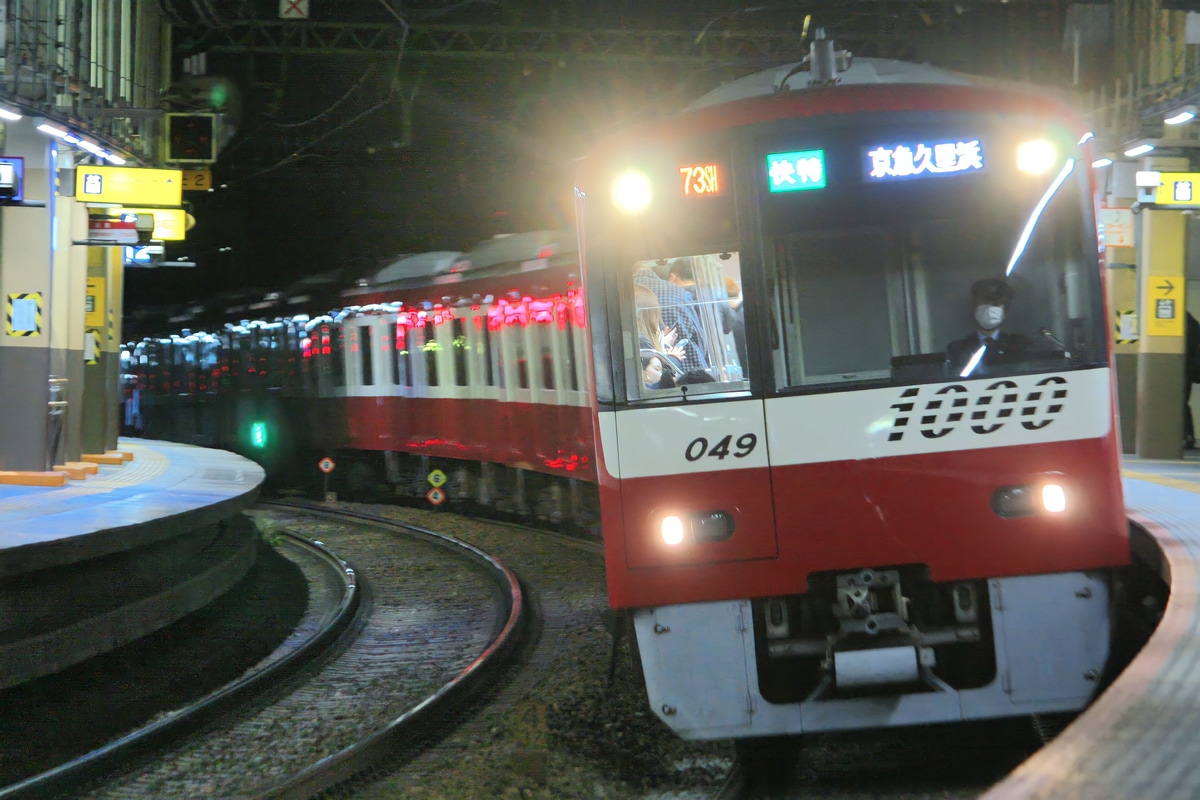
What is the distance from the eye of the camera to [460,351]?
46.7 ft

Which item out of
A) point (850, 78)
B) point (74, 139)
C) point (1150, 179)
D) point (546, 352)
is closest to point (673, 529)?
point (850, 78)

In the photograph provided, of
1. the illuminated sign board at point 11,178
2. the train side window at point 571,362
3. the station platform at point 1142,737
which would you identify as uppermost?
the illuminated sign board at point 11,178

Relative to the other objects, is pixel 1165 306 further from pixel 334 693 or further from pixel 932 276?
pixel 334 693

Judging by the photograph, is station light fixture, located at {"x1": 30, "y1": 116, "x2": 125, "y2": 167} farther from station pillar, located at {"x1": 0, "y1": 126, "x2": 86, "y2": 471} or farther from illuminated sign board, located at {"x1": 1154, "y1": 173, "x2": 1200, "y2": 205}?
illuminated sign board, located at {"x1": 1154, "y1": 173, "x2": 1200, "y2": 205}

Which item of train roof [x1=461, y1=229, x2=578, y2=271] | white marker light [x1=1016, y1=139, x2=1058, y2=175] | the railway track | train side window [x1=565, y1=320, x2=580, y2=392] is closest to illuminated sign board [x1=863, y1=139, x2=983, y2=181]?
white marker light [x1=1016, y1=139, x2=1058, y2=175]

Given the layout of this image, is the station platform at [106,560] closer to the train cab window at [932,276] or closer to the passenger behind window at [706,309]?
the passenger behind window at [706,309]

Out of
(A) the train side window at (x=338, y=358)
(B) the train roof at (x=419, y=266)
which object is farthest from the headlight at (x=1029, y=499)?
(A) the train side window at (x=338, y=358)

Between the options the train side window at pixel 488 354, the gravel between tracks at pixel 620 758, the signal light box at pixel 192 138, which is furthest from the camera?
the signal light box at pixel 192 138

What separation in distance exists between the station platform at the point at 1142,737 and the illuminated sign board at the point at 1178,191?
770 centimetres

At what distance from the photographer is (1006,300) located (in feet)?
15.4

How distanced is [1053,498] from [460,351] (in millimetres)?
10169

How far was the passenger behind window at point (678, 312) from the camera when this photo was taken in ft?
15.7

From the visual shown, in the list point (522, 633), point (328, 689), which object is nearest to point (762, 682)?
point (328, 689)

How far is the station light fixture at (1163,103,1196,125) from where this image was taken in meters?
9.99
